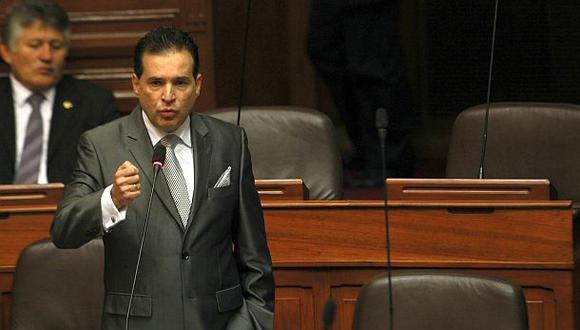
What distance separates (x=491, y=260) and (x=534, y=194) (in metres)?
0.18

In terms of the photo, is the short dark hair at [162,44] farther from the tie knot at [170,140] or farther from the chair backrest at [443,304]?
the chair backrest at [443,304]

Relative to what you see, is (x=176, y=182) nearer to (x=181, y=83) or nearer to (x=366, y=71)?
(x=181, y=83)

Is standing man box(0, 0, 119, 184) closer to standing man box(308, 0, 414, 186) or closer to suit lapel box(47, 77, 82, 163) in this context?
suit lapel box(47, 77, 82, 163)

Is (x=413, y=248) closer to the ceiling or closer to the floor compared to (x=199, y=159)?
closer to the floor

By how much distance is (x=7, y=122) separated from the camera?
366 cm

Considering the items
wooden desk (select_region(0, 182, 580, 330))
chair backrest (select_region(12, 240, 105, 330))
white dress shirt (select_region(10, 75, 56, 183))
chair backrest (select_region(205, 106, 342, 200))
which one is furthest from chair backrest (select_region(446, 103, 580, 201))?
white dress shirt (select_region(10, 75, 56, 183))

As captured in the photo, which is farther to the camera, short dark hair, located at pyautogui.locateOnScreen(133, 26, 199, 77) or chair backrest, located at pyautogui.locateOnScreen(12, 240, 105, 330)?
chair backrest, located at pyautogui.locateOnScreen(12, 240, 105, 330)

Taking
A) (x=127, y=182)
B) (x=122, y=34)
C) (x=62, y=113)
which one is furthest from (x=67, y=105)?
(x=127, y=182)

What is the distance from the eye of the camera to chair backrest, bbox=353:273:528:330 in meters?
2.43

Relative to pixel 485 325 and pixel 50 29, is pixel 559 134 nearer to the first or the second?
pixel 485 325

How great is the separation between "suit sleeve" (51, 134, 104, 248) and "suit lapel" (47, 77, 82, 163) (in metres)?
1.45

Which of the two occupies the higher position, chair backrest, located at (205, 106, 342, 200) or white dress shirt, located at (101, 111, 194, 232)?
white dress shirt, located at (101, 111, 194, 232)

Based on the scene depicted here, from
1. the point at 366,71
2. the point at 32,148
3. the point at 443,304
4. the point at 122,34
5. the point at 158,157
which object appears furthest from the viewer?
the point at 122,34

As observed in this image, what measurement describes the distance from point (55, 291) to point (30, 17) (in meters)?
1.20
